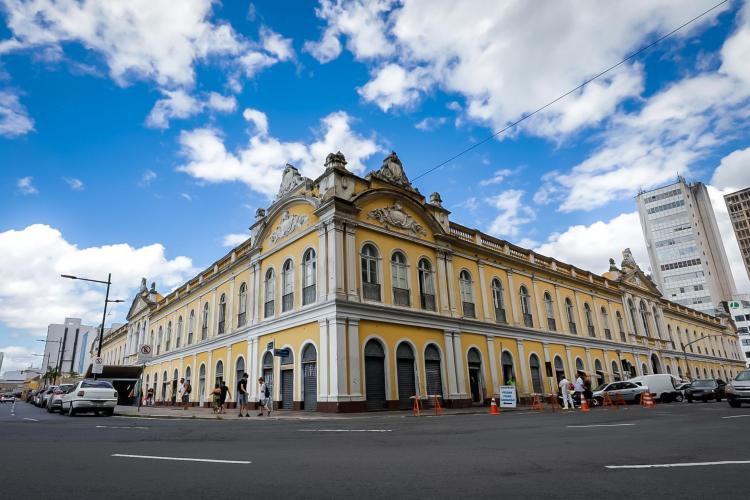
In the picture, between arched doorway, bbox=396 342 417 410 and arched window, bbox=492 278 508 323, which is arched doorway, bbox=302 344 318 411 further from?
arched window, bbox=492 278 508 323

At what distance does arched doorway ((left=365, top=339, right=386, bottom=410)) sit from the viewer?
61.8ft

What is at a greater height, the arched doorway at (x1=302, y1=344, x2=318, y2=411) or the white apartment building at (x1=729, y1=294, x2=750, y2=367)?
the white apartment building at (x1=729, y1=294, x2=750, y2=367)

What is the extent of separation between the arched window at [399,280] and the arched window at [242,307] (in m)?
9.43

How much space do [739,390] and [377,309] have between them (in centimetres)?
1331

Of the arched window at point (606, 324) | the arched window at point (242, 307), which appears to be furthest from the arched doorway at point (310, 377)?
the arched window at point (606, 324)

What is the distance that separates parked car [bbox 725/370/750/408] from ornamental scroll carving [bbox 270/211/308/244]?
706 inches

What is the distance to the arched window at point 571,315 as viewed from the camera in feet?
107

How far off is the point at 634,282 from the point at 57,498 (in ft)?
151

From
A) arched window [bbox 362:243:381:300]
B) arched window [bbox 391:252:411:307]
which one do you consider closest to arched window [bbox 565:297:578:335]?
arched window [bbox 391:252:411:307]

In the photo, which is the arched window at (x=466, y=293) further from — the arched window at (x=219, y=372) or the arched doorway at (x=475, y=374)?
the arched window at (x=219, y=372)

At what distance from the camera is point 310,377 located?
19312 millimetres

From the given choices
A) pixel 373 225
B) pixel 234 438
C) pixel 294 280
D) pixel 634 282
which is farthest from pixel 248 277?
pixel 634 282

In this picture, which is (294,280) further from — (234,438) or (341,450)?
(341,450)

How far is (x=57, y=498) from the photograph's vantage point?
4035 millimetres
